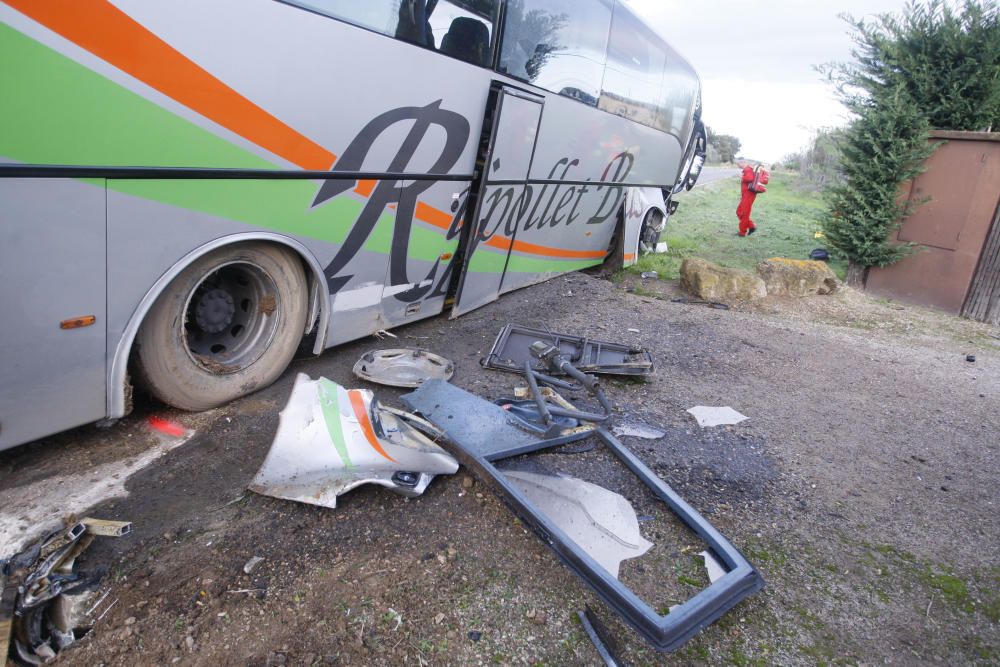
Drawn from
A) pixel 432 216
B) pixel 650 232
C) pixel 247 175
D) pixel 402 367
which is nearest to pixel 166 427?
pixel 247 175

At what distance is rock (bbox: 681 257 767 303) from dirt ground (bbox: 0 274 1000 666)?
3.12m

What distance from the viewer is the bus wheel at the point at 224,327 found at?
10.2 ft

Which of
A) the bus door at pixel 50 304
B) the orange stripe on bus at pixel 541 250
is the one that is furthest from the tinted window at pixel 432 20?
the orange stripe on bus at pixel 541 250

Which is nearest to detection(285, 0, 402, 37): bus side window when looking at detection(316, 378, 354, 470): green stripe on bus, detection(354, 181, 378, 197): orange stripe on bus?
detection(354, 181, 378, 197): orange stripe on bus

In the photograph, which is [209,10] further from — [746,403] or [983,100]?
[983,100]

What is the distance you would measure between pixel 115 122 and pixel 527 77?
11.3 feet

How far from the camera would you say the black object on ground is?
2.14 metres

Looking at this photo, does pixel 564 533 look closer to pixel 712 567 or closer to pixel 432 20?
pixel 712 567

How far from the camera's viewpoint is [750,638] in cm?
232

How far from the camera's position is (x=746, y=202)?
1280cm

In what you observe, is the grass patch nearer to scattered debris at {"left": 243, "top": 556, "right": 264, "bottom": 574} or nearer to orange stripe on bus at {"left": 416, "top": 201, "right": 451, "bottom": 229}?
orange stripe on bus at {"left": 416, "top": 201, "right": 451, "bottom": 229}

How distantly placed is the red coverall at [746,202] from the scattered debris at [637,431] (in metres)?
10.3

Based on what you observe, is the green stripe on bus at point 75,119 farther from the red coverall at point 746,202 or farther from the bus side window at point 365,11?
the red coverall at point 746,202

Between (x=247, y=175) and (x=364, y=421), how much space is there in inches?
56.7
